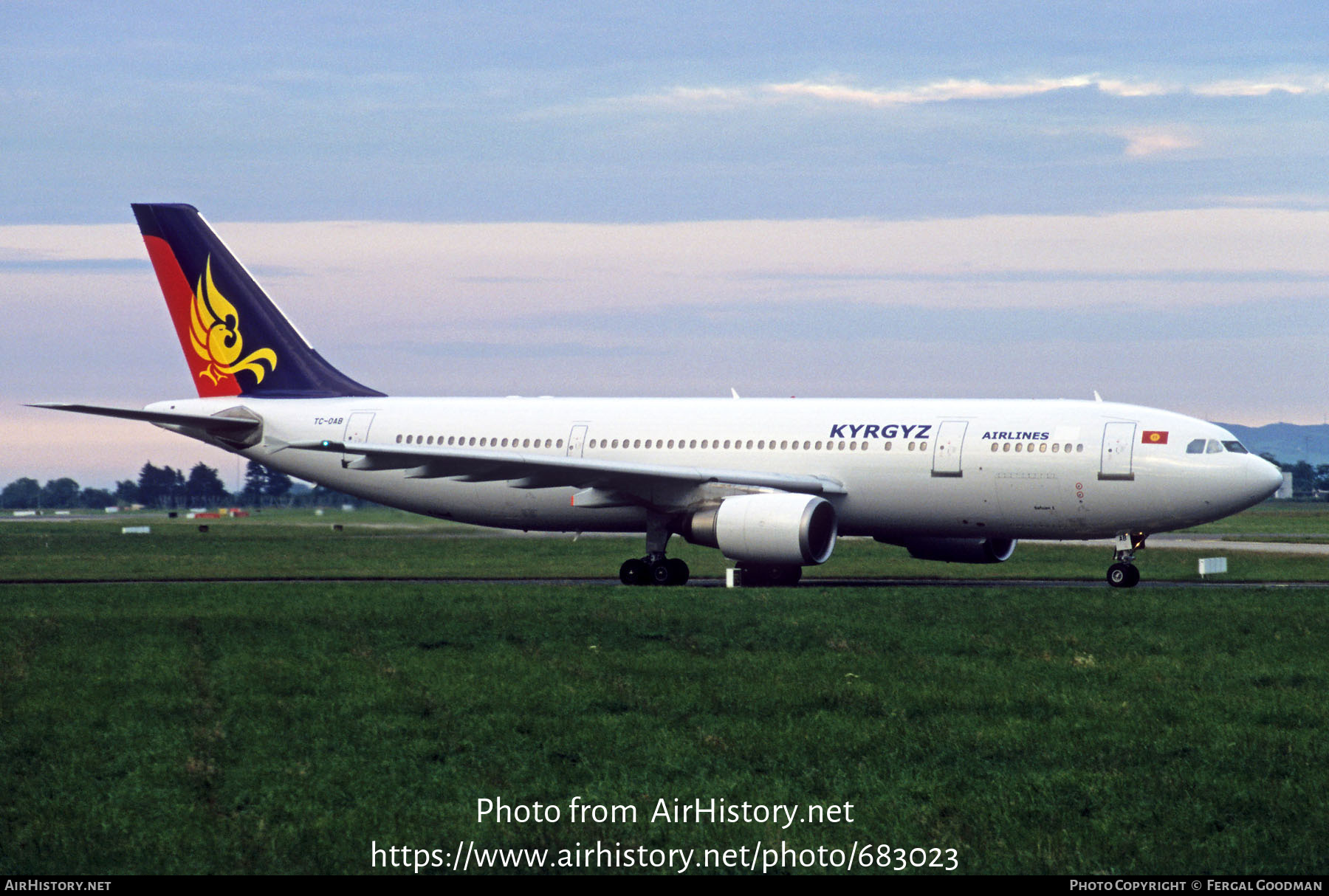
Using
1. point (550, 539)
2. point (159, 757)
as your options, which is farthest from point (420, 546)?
point (159, 757)

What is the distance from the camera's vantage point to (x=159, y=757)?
42.3ft

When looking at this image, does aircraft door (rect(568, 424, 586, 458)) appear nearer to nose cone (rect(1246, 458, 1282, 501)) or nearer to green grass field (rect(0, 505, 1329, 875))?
green grass field (rect(0, 505, 1329, 875))

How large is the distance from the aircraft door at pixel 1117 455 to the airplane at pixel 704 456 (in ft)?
0.14

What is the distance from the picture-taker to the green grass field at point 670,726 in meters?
10.3

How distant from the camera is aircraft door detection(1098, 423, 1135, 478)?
29.2 m

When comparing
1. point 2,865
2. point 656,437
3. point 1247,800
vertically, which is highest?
point 656,437

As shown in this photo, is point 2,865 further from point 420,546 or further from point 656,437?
point 420,546

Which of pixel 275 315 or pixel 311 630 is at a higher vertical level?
pixel 275 315

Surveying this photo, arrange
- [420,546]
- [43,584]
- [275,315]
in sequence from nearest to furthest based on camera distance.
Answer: [43,584]
[275,315]
[420,546]

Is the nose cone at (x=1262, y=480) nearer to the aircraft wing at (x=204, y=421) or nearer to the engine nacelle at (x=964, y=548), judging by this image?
the engine nacelle at (x=964, y=548)

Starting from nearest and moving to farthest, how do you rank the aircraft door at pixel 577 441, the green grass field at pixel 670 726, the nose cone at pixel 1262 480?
the green grass field at pixel 670 726 → the nose cone at pixel 1262 480 → the aircraft door at pixel 577 441

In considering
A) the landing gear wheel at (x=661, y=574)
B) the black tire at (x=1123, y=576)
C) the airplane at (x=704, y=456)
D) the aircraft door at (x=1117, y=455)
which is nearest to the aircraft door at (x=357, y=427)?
the airplane at (x=704, y=456)

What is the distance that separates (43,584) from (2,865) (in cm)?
2540

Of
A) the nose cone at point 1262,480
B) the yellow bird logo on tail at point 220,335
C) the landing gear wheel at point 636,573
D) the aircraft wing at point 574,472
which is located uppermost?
the yellow bird logo on tail at point 220,335
